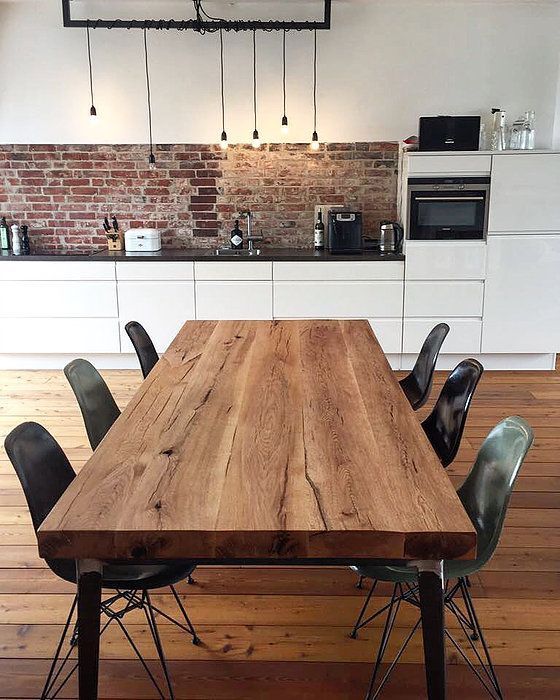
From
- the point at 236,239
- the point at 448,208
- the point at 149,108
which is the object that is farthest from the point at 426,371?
the point at 149,108

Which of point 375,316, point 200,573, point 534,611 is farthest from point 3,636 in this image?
point 375,316

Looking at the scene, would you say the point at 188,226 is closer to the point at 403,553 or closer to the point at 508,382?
the point at 508,382

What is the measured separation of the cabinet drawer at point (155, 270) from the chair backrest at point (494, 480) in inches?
143

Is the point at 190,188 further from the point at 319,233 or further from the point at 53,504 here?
the point at 53,504

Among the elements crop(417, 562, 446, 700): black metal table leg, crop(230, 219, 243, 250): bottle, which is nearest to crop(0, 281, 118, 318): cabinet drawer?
crop(230, 219, 243, 250): bottle

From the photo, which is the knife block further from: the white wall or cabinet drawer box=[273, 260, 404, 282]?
cabinet drawer box=[273, 260, 404, 282]

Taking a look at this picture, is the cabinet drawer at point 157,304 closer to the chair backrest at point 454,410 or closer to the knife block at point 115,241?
the knife block at point 115,241

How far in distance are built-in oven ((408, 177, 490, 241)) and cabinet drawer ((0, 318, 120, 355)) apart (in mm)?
2477

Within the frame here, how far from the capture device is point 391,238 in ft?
18.3

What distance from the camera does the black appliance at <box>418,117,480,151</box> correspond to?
519 centimetres

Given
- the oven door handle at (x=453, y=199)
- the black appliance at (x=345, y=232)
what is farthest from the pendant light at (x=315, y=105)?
the oven door handle at (x=453, y=199)

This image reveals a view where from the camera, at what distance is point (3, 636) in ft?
8.33

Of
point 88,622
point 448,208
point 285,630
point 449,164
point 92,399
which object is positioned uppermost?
point 449,164

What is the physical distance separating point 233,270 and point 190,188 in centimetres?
91
